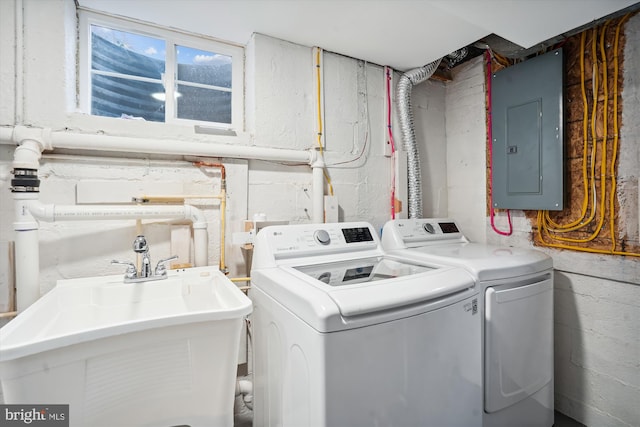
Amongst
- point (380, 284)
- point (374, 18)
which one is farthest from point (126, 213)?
point (374, 18)

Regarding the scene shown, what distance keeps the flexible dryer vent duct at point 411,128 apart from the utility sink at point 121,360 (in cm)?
150

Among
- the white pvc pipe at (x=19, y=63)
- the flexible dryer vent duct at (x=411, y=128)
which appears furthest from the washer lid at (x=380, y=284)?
the white pvc pipe at (x=19, y=63)

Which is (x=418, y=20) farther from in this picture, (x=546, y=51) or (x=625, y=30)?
(x=625, y=30)

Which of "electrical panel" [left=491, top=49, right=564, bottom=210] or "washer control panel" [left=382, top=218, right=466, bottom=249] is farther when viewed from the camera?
"washer control panel" [left=382, top=218, right=466, bottom=249]

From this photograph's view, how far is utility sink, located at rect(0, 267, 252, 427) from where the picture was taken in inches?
32.7

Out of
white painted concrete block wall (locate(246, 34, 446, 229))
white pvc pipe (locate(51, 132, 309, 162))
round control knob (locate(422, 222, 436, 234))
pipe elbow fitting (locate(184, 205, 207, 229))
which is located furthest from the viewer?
round control knob (locate(422, 222, 436, 234))

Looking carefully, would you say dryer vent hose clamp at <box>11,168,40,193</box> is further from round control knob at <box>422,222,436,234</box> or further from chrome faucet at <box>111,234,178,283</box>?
round control knob at <box>422,222,436,234</box>

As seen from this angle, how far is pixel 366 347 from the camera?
3.07ft

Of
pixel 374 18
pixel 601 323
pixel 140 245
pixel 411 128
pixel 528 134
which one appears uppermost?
pixel 374 18

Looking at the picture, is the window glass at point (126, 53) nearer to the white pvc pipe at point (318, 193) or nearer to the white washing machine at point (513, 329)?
the white pvc pipe at point (318, 193)

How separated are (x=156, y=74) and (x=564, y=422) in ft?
10.2

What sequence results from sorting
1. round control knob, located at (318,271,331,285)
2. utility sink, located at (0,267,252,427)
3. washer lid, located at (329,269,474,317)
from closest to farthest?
utility sink, located at (0,267,252,427)
washer lid, located at (329,269,474,317)
round control knob, located at (318,271,331,285)

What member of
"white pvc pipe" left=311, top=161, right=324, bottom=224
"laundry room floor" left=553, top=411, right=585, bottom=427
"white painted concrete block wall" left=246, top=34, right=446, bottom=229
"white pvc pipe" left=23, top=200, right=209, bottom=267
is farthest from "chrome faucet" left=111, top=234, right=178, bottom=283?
"laundry room floor" left=553, top=411, right=585, bottom=427

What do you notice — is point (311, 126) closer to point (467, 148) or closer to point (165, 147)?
point (165, 147)
